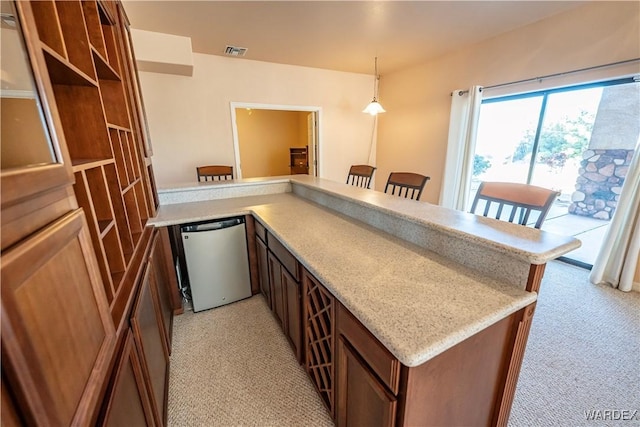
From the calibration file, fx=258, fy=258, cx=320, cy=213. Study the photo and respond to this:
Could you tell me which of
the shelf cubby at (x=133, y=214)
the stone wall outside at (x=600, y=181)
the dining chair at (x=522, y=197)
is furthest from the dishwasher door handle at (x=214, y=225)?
the stone wall outside at (x=600, y=181)

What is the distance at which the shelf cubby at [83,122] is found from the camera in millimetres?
996

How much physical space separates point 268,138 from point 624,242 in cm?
634

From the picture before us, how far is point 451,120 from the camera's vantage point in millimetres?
3674

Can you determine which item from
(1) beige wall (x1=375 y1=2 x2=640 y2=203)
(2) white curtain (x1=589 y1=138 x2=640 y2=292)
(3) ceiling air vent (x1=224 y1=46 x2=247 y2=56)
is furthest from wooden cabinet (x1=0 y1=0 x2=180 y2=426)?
(1) beige wall (x1=375 y1=2 x2=640 y2=203)

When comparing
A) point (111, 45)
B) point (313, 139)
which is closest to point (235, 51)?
point (313, 139)

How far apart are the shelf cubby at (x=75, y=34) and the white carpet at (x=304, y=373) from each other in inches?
67.3

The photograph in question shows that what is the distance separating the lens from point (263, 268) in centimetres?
219

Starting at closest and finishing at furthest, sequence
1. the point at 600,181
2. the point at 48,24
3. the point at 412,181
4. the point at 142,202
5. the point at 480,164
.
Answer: the point at 48,24, the point at 142,202, the point at 412,181, the point at 600,181, the point at 480,164

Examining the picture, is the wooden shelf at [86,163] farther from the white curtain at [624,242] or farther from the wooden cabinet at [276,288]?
the white curtain at [624,242]

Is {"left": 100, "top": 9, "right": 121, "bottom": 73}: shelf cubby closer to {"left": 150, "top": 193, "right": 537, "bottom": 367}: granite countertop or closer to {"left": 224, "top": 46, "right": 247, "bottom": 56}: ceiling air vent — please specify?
{"left": 150, "top": 193, "right": 537, "bottom": 367}: granite countertop

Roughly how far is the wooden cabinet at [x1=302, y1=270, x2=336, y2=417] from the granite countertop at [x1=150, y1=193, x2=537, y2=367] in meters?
0.13

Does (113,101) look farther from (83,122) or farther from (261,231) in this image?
(261,231)

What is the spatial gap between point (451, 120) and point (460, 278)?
10.9 ft

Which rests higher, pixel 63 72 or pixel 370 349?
pixel 63 72
